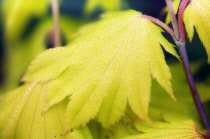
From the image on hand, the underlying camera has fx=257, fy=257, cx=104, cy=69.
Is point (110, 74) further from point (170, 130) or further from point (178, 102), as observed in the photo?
point (178, 102)

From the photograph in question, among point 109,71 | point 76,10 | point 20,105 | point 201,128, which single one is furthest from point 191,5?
point 76,10

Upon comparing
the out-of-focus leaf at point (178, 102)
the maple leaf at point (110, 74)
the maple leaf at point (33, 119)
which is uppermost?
the maple leaf at point (110, 74)

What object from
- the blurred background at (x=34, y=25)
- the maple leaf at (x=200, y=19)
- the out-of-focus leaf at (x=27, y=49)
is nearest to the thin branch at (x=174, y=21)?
the maple leaf at (x=200, y=19)

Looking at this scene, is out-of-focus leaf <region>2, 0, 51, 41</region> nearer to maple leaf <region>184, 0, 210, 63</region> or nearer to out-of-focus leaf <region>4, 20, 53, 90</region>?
out-of-focus leaf <region>4, 20, 53, 90</region>

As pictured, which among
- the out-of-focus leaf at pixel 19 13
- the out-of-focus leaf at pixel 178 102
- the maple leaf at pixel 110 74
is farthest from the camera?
the out-of-focus leaf at pixel 19 13

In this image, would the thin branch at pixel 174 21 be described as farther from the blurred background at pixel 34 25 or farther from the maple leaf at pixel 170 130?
the blurred background at pixel 34 25

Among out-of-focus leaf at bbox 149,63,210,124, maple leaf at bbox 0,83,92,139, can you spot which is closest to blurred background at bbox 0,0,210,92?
out-of-focus leaf at bbox 149,63,210,124
